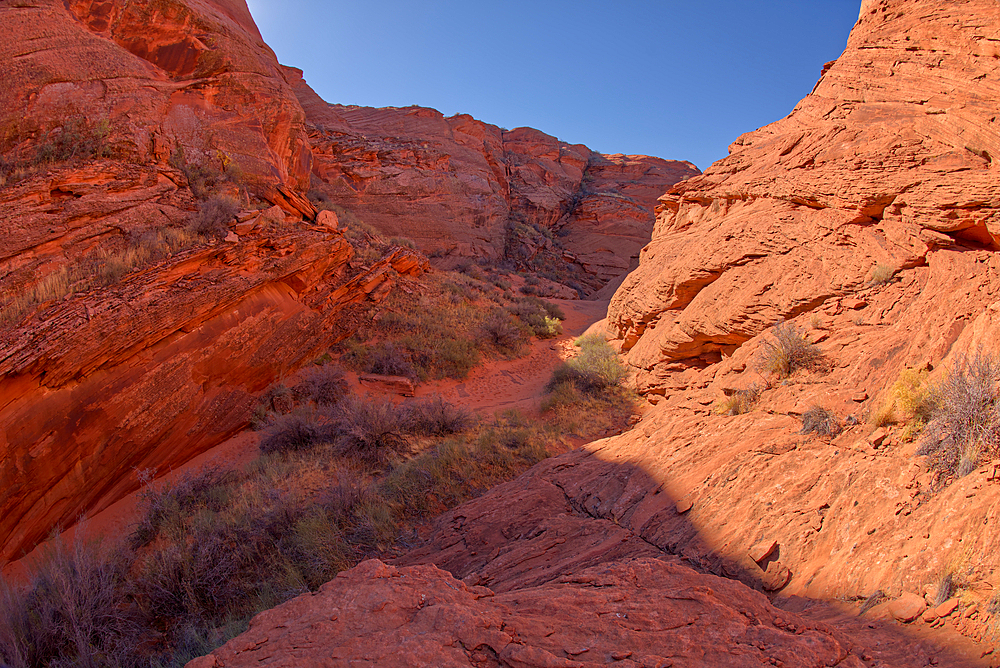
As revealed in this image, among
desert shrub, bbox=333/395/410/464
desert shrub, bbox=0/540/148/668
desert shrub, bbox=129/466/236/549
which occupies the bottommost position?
desert shrub, bbox=129/466/236/549

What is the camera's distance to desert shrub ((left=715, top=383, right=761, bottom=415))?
534 centimetres

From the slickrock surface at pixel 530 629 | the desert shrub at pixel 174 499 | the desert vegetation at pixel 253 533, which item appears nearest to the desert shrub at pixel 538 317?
the desert vegetation at pixel 253 533

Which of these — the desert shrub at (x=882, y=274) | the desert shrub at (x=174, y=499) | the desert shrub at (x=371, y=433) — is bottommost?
the desert shrub at (x=174, y=499)

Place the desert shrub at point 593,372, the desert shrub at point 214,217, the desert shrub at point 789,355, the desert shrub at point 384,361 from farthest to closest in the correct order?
the desert shrub at point 384,361
the desert shrub at point 593,372
the desert shrub at point 214,217
the desert shrub at point 789,355

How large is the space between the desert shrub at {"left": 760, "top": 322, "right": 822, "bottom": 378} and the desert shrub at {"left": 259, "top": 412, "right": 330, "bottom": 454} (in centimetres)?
650

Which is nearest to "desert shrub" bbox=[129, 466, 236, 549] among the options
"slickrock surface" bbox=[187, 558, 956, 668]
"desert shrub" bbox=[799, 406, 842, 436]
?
"slickrock surface" bbox=[187, 558, 956, 668]

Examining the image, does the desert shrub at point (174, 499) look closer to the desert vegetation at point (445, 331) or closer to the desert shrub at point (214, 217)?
the desert shrub at point (214, 217)

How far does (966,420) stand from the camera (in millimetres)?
3068

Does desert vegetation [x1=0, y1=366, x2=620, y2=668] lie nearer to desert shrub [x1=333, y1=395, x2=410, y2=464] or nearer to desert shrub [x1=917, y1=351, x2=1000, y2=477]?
desert shrub [x1=333, y1=395, x2=410, y2=464]

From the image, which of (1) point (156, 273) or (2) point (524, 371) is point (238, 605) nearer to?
(1) point (156, 273)

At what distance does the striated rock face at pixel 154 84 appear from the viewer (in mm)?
8898

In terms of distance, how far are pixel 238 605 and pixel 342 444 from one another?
3047 millimetres

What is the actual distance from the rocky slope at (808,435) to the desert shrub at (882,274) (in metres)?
0.03

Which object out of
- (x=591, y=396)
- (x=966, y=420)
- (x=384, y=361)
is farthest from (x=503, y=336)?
(x=966, y=420)
